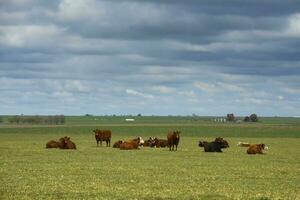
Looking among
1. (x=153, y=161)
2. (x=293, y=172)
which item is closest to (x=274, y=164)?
(x=293, y=172)

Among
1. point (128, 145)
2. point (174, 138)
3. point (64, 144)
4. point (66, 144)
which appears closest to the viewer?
point (66, 144)

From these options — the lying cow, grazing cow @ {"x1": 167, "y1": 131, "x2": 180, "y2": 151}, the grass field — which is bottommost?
the grass field

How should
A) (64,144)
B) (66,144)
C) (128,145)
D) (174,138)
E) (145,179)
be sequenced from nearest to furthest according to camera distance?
(145,179) → (66,144) → (64,144) → (128,145) → (174,138)

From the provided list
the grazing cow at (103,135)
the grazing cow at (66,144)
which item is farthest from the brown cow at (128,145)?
the grazing cow at (103,135)

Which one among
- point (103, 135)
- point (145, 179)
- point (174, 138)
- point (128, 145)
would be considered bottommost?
point (145, 179)

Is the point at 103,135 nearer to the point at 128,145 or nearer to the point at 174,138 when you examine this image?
the point at 128,145

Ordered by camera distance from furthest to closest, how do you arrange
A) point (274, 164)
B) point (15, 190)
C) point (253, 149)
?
point (253, 149) → point (274, 164) → point (15, 190)

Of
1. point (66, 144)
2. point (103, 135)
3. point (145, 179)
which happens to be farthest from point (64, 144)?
point (145, 179)

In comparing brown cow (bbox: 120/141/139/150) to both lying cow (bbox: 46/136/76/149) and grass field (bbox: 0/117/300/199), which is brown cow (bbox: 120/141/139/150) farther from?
grass field (bbox: 0/117/300/199)

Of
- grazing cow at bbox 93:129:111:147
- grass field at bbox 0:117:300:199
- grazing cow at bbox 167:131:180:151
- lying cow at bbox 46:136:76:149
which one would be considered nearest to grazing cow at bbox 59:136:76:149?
lying cow at bbox 46:136:76:149

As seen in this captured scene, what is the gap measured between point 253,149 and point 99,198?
1002 inches

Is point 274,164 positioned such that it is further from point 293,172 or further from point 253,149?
point 253,149

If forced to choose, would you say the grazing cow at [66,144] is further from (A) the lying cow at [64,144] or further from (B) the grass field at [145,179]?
(B) the grass field at [145,179]

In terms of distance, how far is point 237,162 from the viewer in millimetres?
33906
